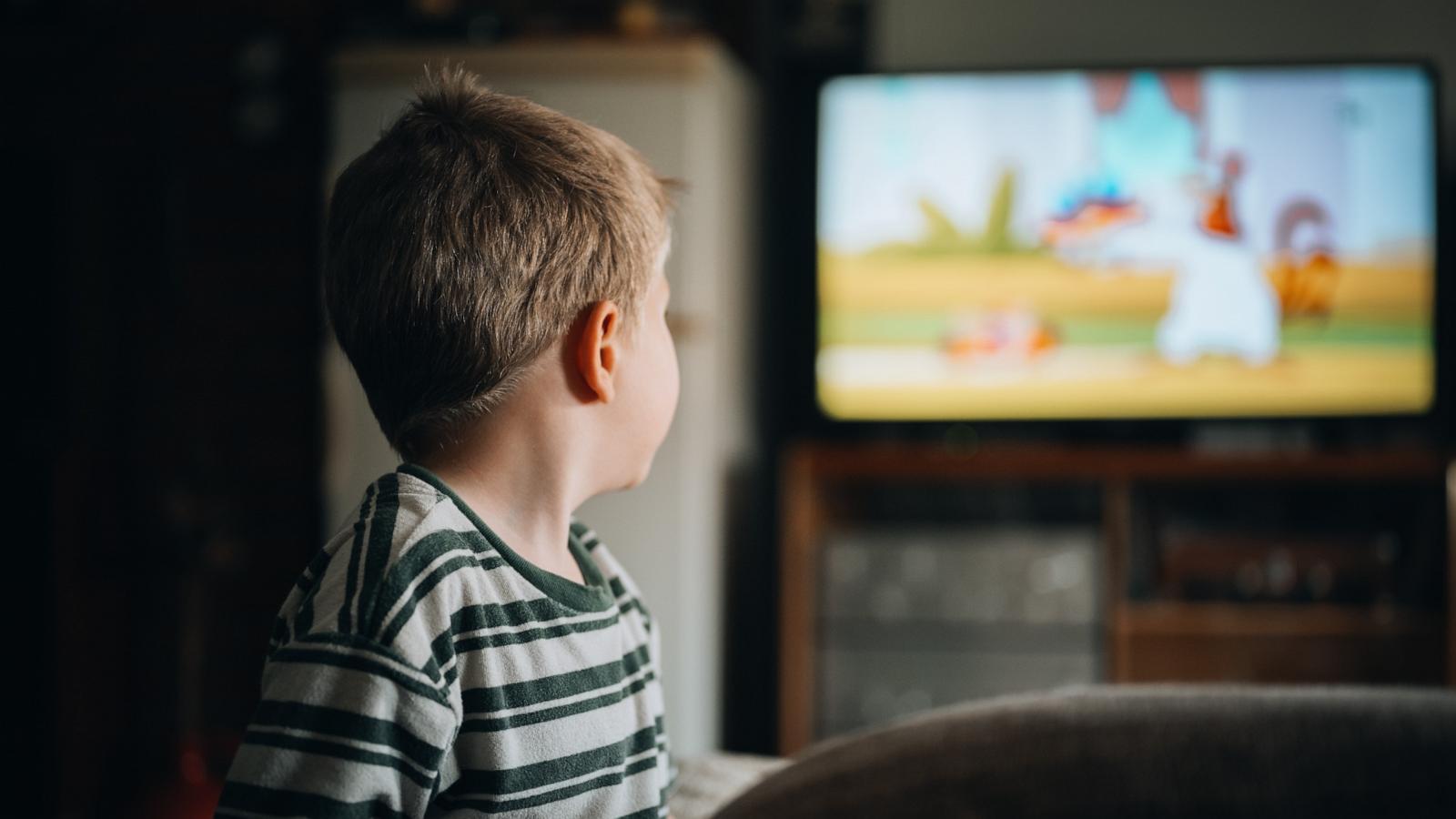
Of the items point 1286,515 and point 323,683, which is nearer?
point 323,683

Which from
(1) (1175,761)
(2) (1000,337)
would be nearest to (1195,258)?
(2) (1000,337)

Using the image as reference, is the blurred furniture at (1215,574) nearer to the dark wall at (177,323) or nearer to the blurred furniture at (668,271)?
the blurred furniture at (668,271)

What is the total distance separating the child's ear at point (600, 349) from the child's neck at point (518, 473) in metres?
0.03

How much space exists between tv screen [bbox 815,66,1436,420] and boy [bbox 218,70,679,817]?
1.80 m

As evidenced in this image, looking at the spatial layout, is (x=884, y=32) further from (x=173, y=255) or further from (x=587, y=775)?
(x=587, y=775)

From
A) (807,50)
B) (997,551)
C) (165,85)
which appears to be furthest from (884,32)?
(165,85)

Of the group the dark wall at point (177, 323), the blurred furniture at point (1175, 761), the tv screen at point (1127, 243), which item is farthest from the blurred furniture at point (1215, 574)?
the blurred furniture at point (1175, 761)

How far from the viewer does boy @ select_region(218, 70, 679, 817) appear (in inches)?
23.5

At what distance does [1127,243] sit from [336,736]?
2.22 m

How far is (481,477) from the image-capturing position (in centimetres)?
74

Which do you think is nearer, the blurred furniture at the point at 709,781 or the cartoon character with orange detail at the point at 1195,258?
the blurred furniture at the point at 709,781

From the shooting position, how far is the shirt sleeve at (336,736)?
1.89 ft

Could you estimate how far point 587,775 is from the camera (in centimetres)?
72

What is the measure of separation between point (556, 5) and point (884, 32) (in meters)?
0.73
